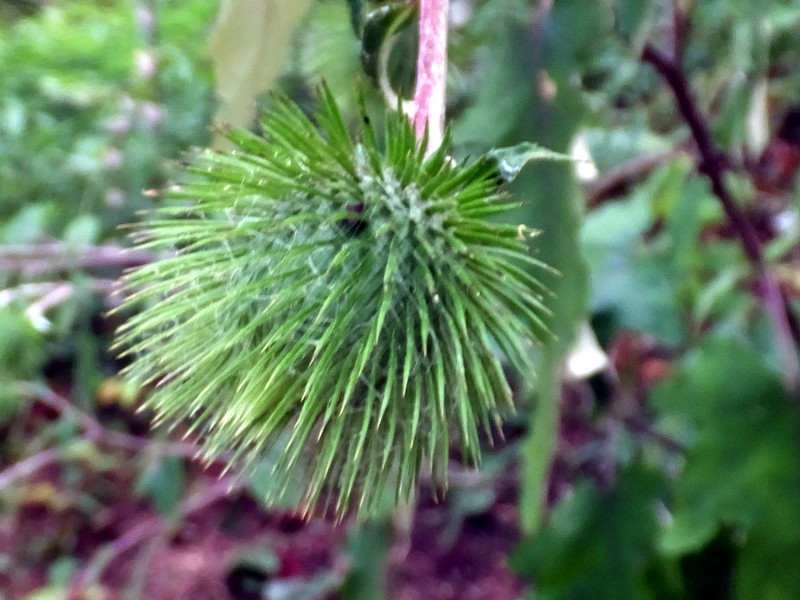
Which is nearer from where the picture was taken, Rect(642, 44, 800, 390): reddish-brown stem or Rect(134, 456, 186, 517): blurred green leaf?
Rect(642, 44, 800, 390): reddish-brown stem

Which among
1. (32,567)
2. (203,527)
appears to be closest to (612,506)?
(203,527)

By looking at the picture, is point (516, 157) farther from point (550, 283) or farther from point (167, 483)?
point (167, 483)

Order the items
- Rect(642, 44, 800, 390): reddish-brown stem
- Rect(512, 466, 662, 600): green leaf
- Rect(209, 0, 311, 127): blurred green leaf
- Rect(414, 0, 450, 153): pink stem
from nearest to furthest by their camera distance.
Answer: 1. Rect(414, 0, 450, 153): pink stem
2. Rect(209, 0, 311, 127): blurred green leaf
3. Rect(642, 44, 800, 390): reddish-brown stem
4. Rect(512, 466, 662, 600): green leaf

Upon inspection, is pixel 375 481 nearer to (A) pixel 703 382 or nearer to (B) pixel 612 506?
(A) pixel 703 382

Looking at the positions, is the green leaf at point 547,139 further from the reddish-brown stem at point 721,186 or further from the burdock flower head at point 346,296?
the burdock flower head at point 346,296

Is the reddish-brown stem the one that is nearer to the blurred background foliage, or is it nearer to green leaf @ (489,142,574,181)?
the blurred background foliage

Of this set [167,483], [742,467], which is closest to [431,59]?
[742,467]

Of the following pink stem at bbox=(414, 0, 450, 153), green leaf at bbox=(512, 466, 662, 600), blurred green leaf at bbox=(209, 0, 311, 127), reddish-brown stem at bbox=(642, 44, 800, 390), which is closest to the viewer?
pink stem at bbox=(414, 0, 450, 153)

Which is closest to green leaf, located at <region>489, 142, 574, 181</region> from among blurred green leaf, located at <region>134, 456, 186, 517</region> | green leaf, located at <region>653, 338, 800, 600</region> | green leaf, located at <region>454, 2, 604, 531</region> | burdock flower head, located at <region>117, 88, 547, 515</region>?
burdock flower head, located at <region>117, 88, 547, 515</region>

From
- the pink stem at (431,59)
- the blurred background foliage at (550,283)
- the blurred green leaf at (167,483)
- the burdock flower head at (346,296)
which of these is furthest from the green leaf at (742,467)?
the blurred green leaf at (167,483)
